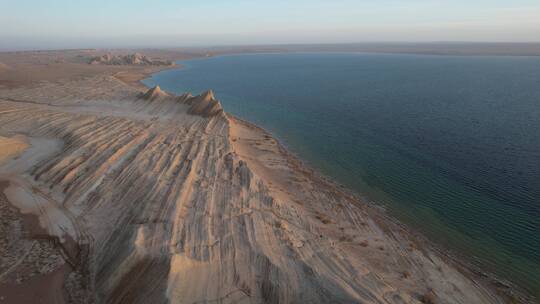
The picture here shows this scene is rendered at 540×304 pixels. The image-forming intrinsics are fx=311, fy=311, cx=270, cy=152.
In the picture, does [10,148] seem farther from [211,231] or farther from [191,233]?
[211,231]

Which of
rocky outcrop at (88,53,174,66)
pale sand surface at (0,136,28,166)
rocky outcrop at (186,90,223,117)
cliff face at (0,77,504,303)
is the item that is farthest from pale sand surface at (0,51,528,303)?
rocky outcrop at (88,53,174,66)

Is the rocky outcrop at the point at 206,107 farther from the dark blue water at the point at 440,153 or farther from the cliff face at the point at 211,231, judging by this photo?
the dark blue water at the point at 440,153

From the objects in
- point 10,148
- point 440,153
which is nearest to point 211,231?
point 10,148

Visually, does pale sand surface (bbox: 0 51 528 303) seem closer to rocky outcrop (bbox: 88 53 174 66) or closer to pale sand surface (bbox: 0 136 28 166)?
pale sand surface (bbox: 0 136 28 166)

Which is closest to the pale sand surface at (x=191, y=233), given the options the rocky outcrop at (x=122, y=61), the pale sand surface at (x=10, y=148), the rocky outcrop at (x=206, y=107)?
the pale sand surface at (x=10, y=148)

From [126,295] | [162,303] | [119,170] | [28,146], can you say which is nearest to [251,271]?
[162,303]

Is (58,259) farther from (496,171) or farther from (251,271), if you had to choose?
(496,171)
